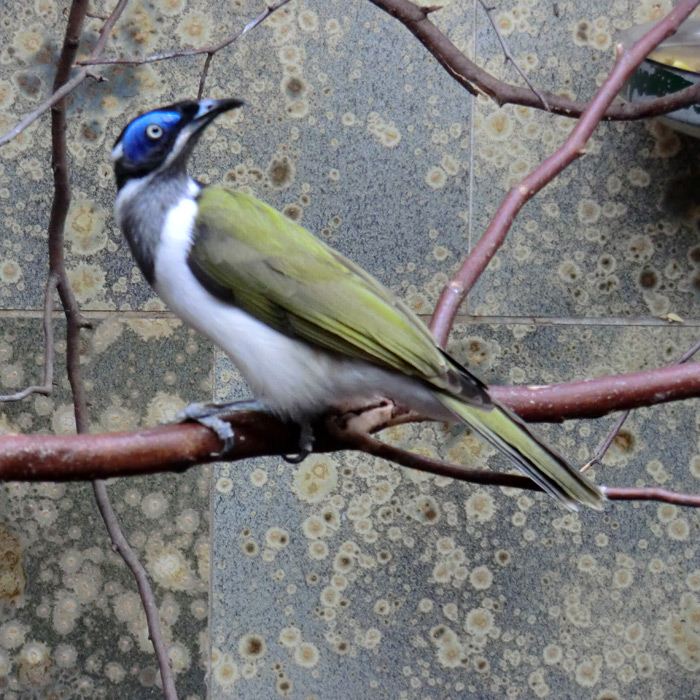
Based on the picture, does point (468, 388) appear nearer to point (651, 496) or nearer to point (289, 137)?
point (651, 496)

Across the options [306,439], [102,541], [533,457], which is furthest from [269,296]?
[102,541]

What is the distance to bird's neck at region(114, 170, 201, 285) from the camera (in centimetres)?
131

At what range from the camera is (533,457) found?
1.08m

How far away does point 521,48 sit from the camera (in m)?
2.25

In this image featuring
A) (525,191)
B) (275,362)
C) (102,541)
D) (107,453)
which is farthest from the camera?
(102,541)

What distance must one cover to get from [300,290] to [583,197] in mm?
1264

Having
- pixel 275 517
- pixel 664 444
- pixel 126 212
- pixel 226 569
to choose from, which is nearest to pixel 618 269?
pixel 664 444

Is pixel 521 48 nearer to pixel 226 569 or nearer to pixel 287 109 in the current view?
pixel 287 109

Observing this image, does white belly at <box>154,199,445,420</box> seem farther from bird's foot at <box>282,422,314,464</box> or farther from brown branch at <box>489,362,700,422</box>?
brown branch at <box>489,362,700,422</box>

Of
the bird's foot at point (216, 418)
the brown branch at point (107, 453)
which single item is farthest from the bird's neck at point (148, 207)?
the brown branch at point (107, 453)

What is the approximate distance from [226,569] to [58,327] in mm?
746

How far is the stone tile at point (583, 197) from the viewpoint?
2.25 m

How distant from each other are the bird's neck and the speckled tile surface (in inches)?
35.5

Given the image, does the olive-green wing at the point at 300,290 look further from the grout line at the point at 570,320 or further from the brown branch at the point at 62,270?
the grout line at the point at 570,320
